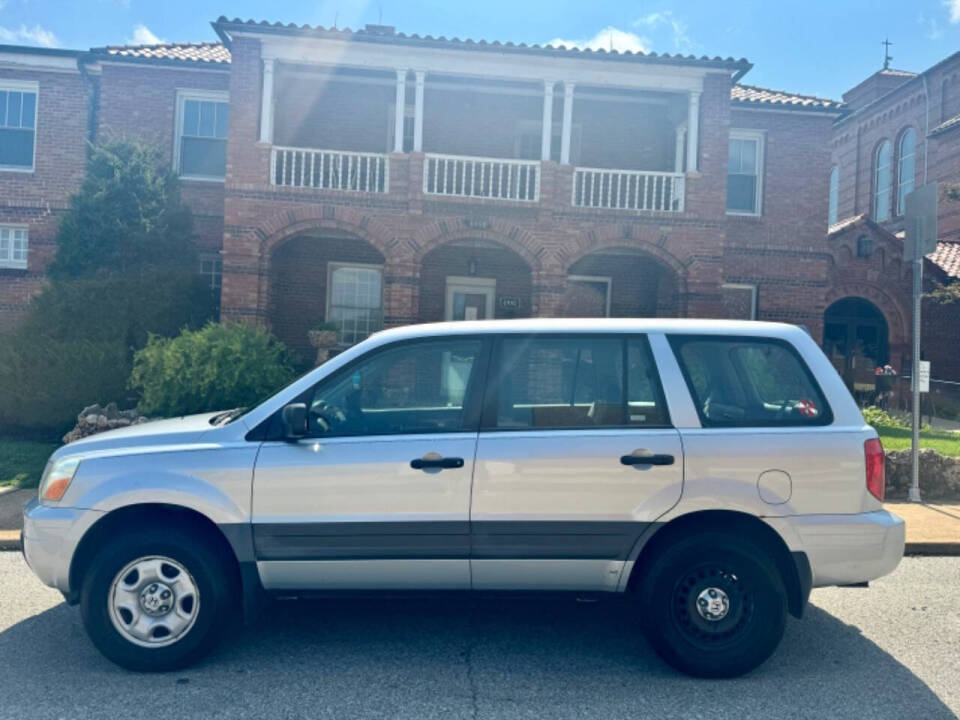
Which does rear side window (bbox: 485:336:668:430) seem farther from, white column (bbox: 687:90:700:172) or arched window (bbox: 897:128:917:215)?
arched window (bbox: 897:128:917:215)

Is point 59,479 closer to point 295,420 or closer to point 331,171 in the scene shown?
point 295,420

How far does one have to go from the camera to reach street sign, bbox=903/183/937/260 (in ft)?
25.6

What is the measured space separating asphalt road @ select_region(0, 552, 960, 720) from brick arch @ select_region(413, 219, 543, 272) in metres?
9.95

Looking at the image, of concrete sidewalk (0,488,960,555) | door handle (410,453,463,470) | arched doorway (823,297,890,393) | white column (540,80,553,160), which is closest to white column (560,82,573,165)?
white column (540,80,553,160)

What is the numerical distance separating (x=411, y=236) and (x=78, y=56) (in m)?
8.43

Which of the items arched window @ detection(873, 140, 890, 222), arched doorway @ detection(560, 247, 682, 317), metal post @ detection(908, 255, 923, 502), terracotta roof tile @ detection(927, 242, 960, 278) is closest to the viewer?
metal post @ detection(908, 255, 923, 502)

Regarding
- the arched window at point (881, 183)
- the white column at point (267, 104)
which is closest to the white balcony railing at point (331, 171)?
the white column at point (267, 104)

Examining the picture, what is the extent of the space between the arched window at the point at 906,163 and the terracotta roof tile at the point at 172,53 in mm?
21888

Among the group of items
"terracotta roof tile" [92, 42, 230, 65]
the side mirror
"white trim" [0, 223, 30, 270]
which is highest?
"terracotta roof tile" [92, 42, 230, 65]

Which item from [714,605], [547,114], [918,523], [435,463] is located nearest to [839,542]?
[714,605]

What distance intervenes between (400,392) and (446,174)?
35.8 ft

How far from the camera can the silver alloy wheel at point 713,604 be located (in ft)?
13.4

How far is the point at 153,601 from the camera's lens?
405cm

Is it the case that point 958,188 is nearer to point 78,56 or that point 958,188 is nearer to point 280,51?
point 280,51
